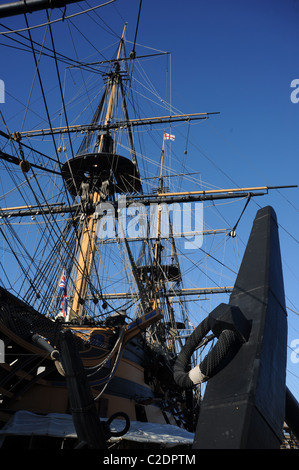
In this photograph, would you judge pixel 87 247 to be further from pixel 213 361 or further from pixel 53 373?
pixel 213 361

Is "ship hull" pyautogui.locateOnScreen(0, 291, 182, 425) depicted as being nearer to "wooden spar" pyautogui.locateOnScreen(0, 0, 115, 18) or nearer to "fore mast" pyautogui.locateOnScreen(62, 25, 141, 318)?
"wooden spar" pyautogui.locateOnScreen(0, 0, 115, 18)

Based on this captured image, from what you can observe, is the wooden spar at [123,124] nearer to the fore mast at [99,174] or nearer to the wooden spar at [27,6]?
the fore mast at [99,174]

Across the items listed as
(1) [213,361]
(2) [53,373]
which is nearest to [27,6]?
(1) [213,361]

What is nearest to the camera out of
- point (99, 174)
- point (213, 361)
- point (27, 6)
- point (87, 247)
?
point (213, 361)

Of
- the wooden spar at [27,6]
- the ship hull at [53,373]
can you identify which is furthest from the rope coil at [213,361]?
the ship hull at [53,373]

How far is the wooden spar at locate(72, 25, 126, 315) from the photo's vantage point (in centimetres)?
1309

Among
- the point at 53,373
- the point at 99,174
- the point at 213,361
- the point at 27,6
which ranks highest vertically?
the point at 99,174

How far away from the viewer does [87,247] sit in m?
14.2

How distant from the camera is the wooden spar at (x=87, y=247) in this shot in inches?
515

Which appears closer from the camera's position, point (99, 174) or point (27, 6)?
point (27, 6)

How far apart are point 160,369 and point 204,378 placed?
11.1 m
